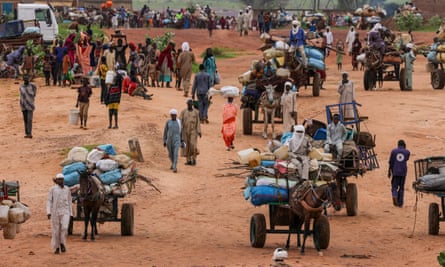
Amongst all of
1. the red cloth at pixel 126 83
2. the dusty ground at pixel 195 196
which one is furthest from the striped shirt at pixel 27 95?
the red cloth at pixel 126 83

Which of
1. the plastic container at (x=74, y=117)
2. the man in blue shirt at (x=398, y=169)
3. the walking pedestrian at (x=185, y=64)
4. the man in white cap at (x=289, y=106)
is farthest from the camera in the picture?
the walking pedestrian at (x=185, y=64)

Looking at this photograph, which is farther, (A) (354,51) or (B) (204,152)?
(A) (354,51)

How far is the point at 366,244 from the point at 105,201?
4.04 meters

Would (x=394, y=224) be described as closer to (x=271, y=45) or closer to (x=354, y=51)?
(x=271, y=45)

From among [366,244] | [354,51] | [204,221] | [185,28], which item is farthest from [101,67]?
[185,28]

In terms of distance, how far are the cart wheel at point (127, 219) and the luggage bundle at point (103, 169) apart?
0.80 ft

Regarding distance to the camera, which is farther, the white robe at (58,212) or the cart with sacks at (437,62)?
the cart with sacks at (437,62)

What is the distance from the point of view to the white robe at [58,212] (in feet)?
59.0

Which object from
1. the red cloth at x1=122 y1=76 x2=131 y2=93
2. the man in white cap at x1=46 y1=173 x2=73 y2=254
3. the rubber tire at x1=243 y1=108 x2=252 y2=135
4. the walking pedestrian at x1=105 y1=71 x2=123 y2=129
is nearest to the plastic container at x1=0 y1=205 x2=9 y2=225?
the man in white cap at x1=46 y1=173 x2=73 y2=254

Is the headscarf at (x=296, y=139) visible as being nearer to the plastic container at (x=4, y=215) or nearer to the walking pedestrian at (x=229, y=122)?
the plastic container at (x=4, y=215)

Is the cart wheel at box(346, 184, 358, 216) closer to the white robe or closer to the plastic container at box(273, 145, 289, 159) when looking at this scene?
the plastic container at box(273, 145, 289, 159)

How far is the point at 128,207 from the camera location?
64.0 ft

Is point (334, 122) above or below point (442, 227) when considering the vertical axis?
above

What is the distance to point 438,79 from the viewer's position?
4119 cm
